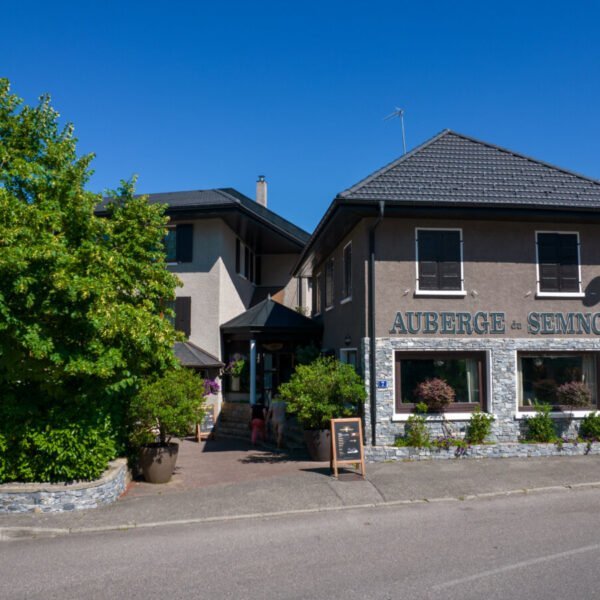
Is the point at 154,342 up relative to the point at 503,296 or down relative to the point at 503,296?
down

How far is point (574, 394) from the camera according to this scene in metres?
13.1

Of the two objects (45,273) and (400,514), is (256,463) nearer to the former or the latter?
(400,514)

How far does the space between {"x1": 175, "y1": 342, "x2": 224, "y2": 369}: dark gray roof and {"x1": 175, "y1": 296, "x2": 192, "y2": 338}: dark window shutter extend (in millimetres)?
621

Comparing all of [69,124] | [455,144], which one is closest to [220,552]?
[69,124]

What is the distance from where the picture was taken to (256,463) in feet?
42.6

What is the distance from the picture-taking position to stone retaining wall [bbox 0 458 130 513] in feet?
28.7

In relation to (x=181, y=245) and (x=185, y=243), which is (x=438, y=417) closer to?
(x=185, y=243)

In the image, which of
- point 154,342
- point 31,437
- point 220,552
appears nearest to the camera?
point 220,552

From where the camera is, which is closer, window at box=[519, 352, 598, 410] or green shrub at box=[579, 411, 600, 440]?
green shrub at box=[579, 411, 600, 440]

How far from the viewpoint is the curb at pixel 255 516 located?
802cm

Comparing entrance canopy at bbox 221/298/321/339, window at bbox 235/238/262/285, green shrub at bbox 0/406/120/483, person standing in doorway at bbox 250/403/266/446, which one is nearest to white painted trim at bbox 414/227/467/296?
person standing in doorway at bbox 250/403/266/446

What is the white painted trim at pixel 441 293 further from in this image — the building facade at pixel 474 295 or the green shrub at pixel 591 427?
the green shrub at pixel 591 427

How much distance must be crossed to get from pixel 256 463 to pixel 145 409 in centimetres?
314

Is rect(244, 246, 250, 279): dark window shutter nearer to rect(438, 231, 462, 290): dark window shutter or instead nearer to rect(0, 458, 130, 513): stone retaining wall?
rect(438, 231, 462, 290): dark window shutter
